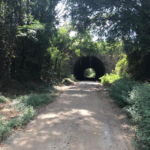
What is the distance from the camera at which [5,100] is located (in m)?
7.59

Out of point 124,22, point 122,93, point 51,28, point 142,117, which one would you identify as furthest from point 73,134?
point 51,28

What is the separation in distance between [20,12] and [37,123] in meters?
8.16

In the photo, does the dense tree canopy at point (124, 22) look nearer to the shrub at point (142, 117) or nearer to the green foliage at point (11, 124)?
the shrub at point (142, 117)

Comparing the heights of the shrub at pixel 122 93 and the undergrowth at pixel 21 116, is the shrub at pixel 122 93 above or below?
above

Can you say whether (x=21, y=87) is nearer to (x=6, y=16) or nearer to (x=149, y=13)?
(x=6, y=16)

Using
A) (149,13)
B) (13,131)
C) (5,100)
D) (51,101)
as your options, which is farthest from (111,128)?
(149,13)

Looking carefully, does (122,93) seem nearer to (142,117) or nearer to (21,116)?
(142,117)

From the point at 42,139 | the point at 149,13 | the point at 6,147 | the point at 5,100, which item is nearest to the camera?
the point at 6,147

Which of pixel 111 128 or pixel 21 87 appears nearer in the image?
pixel 111 128

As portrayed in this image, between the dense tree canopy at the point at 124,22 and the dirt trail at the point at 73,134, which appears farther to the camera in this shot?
the dense tree canopy at the point at 124,22

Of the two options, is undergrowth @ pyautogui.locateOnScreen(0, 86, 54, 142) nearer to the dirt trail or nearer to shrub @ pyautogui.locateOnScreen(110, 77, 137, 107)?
the dirt trail

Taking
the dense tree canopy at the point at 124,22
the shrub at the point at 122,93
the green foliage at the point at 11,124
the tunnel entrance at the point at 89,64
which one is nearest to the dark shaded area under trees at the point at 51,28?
the dense tree canopy at the point at 124,22

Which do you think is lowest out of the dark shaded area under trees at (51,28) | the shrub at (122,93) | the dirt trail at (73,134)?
the dirt trail at (73,134)

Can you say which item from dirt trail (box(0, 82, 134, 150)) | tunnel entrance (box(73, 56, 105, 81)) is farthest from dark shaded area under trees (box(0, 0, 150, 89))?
tunnel entrance (box(73, 56, 105, 81))
